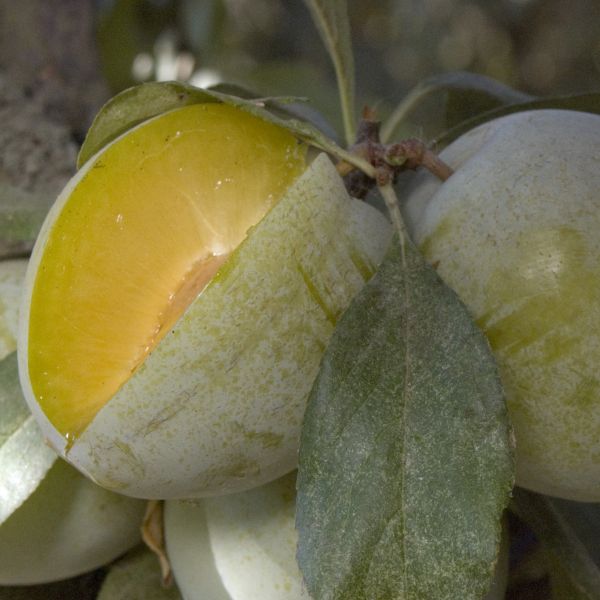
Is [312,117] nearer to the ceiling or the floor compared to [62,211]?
nearer to the floor

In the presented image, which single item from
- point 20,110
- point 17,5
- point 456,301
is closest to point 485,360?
point 456,301

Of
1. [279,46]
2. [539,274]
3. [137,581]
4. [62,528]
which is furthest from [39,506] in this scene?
[279,46]

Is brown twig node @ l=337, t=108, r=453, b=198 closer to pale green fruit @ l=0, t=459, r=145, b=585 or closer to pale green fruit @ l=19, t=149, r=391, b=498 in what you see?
pale green fruit @ l=19, t=149, r=391, b=498

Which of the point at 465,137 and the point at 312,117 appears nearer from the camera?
the point at 465,137

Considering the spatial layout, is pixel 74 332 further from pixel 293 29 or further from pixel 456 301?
pixel 293 29

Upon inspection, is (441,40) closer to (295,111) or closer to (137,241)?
(295,111)

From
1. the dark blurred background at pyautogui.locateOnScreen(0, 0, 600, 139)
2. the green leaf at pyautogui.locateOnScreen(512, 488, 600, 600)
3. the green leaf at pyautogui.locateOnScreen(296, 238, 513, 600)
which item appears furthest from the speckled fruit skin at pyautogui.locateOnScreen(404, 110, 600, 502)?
the dark blurred background at pyautogui.locateOnScreen(0, 0, 600, 139)
